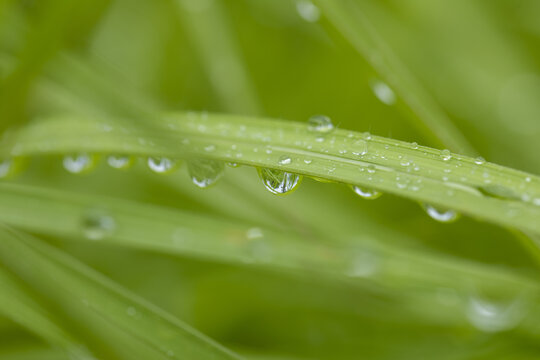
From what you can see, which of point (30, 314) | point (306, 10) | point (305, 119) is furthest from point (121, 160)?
point (305, 119)

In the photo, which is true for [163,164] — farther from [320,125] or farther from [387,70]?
[387,70]

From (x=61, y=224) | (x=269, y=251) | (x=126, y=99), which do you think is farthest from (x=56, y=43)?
(x=269, y=251)

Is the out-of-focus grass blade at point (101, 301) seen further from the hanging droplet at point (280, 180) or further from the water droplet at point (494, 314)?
the water droplet at point (494, 314)

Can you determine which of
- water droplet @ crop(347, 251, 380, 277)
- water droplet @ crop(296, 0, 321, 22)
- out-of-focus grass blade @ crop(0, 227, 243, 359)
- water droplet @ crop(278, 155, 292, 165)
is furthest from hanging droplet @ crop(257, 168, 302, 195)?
water droplet @ crop(296, 0, 321, 22)

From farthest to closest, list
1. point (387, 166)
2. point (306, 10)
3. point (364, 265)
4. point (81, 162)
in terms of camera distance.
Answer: point (306, 10) → point (364, 265) → point (81, 162) → point (387, 166)

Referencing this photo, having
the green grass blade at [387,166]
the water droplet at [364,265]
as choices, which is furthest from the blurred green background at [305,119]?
the green grass blade at [387,166]

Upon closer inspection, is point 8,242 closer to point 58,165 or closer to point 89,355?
point 89,355

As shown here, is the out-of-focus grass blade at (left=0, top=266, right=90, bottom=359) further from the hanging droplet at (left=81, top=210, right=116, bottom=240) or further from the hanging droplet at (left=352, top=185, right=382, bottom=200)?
the hanging droplet at (left=352, top=185, right=382, bottom=200)
